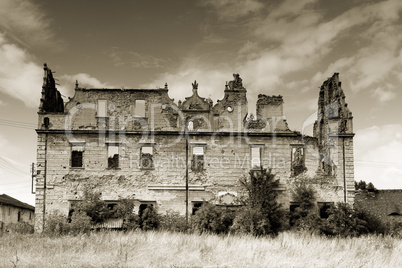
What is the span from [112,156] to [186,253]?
35.4 feet

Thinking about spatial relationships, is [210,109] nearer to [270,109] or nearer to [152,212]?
[270,109]

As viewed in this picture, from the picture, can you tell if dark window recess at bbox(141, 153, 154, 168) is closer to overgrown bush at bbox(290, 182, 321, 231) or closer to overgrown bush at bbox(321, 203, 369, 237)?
overgrown bush at bbox(290, 182, 321, 231)

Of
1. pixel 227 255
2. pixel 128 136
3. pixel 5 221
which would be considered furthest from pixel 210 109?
pixel 5 221

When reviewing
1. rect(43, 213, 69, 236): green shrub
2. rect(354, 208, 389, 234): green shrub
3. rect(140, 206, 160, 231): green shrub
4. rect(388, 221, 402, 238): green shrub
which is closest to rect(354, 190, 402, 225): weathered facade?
rect(388, 221, 402, 238): green shrub

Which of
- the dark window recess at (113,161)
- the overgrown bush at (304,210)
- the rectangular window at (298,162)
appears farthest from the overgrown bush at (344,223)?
the dark window recess at (113,161)

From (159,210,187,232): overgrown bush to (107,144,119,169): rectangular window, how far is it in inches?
155

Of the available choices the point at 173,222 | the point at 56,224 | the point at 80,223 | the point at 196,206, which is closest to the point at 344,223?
the point at 196,206

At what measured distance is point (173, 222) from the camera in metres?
21.4

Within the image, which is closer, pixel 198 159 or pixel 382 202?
pixel 198 159

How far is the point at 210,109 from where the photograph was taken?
2295 cm

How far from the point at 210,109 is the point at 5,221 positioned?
1925 cm

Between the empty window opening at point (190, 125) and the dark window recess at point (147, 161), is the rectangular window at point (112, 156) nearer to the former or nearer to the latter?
the dark window recess at point (147, 161)

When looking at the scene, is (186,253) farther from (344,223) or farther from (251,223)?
(344,223)

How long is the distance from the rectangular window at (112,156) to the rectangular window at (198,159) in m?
4.24
